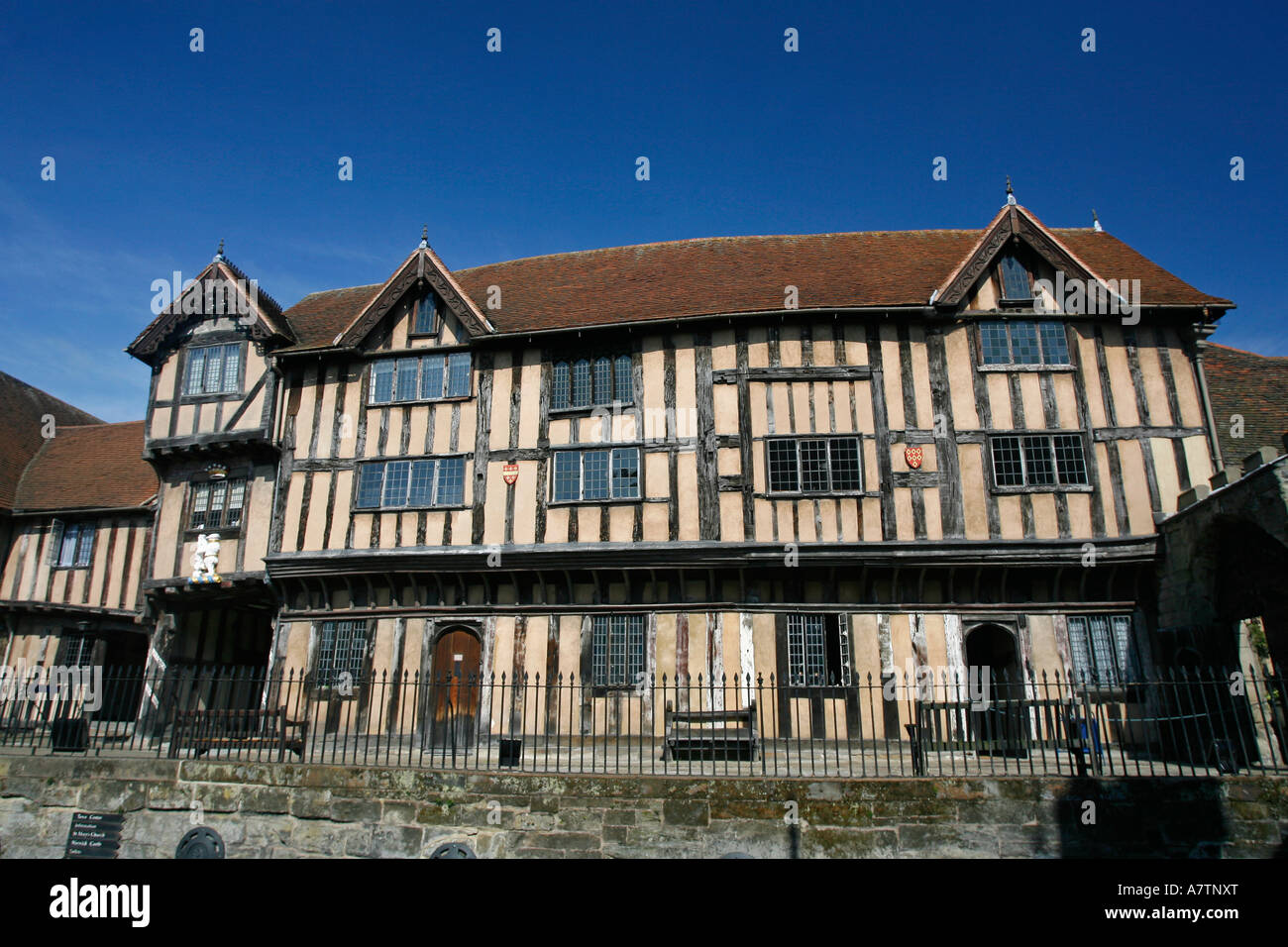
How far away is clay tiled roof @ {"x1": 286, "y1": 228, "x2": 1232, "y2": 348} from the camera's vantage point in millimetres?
16922

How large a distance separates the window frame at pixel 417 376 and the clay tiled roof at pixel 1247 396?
15.5 meters

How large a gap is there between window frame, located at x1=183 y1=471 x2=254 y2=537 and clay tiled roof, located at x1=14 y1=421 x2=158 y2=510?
3.38 m

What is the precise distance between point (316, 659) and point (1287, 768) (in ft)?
54.2

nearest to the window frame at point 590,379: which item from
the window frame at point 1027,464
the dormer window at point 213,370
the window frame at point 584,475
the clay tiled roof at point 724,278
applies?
the clay tiled roof at point 724,278

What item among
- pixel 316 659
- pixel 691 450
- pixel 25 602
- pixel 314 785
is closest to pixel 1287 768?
pixel 691 450

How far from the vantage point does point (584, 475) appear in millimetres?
16453

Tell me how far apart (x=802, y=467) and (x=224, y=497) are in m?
13.0

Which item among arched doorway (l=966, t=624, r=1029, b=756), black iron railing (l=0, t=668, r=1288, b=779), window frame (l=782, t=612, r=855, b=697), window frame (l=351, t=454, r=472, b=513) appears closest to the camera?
black iron railing (l=0, t=668, r=1288, b=779)

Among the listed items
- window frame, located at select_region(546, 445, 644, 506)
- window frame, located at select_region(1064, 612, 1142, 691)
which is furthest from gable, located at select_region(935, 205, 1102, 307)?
window frame, located at select_region(546, 445, 644, 506)

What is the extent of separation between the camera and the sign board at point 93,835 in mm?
10492

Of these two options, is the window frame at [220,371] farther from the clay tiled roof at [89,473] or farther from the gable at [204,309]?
the clay tiled roof at [89,473]

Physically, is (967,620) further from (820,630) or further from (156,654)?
(156,654)

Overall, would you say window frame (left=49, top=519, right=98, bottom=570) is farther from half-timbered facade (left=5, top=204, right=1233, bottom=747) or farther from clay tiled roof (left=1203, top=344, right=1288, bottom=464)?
clay tiled roof (left=1203, top=344, right=1288, bottom=464)

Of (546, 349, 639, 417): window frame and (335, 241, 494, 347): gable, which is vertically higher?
(335, 241, 494, 347): gable
